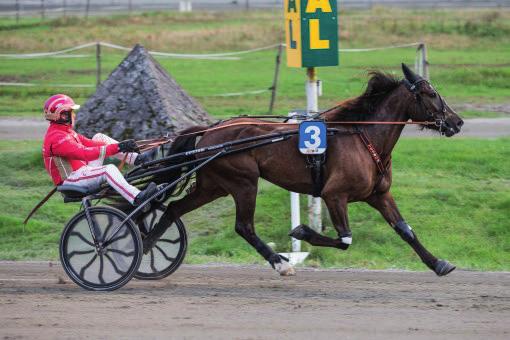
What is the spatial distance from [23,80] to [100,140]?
47.8 ft

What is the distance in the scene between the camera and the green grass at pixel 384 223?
10.2 meters

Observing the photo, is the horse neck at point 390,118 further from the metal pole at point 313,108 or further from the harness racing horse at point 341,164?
the metal pole at point 313,108

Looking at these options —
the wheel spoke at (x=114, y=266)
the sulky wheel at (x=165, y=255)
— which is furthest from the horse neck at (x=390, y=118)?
the wheel spoke at (x=114, y=266)

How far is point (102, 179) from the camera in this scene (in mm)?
7977

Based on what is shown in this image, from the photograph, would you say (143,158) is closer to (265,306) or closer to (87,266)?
(87,266)

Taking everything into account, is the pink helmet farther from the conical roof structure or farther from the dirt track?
the conical roof structure

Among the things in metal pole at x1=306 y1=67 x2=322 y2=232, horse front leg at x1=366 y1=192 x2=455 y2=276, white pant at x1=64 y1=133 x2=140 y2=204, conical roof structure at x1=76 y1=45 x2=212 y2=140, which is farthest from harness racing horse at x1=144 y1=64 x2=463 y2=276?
conical roof structure at x1=76 y1=45 x2=212 y2=140

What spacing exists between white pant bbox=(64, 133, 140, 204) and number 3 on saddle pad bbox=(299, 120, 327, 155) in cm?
139

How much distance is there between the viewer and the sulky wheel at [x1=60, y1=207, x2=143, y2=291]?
7.89m

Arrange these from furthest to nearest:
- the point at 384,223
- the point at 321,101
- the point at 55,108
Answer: the point at 321,101 → the point at 384,223 → the point at 55,108

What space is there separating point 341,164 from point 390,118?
65 centimetres

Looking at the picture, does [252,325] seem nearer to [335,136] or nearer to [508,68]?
[335,136]

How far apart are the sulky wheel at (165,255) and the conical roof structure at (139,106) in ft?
13.6

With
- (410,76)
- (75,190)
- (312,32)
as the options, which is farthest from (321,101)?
(75,190)
